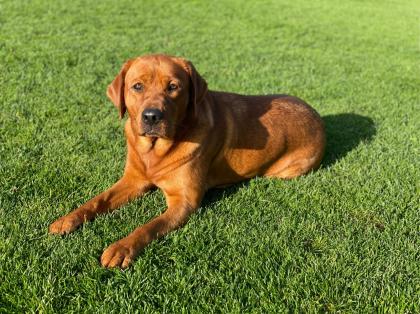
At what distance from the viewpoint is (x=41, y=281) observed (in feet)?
9.20

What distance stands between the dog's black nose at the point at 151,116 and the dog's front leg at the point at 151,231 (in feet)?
2.40

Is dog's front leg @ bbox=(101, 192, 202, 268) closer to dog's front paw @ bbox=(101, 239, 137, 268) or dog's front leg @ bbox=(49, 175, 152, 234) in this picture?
dog's front paw @ bbox=(101, 239, 137, 268)

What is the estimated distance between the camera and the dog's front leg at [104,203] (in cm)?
334

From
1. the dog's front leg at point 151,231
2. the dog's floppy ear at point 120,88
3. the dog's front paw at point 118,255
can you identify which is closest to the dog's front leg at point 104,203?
the dog's front leg at point 151,231

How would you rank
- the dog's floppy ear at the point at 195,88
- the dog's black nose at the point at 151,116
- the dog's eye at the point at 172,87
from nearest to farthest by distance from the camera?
the dog's black nose at the point at 151,116, the dog's eye at the point at 172,87, the dog's floppy ear at the point at 195,88

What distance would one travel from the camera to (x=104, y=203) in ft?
12.2

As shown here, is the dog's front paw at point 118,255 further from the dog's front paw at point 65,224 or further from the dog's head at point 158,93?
the dog's head at point 158,93

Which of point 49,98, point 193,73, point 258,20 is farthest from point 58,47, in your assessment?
point 258,20

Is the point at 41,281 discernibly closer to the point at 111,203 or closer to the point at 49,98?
the point at 111,203

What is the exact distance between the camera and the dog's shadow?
4453mm

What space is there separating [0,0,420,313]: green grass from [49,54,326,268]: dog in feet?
0.44

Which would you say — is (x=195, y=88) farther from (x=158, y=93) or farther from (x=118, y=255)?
(x=118, y=255)

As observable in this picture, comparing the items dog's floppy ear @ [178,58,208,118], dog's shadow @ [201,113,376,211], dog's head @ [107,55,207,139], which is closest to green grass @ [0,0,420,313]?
dog's shadow @ [201,113,376,211]

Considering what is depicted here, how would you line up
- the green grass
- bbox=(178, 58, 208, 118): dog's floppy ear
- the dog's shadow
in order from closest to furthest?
the green grass, bbox=(178, 58, 208, 118): dog's floppy ear, the dog's shadow
